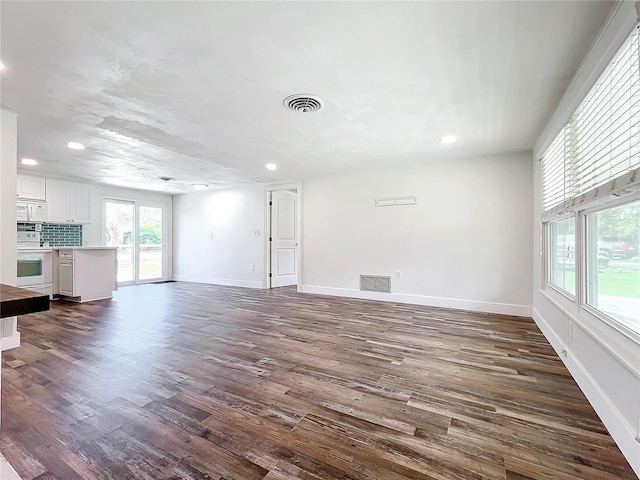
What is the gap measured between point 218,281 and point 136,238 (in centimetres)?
221

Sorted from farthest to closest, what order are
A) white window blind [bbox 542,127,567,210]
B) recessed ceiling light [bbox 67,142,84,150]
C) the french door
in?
1. the french door
2. recessed ceiling light [bbox 67,142,84,150]
3. white window blind [bbox 542,127,567,210]

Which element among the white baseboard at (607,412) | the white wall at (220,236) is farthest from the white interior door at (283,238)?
the white baseboard at (607,412)

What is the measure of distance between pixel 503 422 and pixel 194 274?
7234mm

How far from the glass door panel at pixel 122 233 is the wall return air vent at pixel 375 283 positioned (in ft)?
18.2

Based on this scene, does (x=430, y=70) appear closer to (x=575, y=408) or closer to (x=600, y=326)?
(x=600, y=326)

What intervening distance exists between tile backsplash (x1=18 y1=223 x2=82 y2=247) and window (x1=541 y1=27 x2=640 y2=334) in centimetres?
787

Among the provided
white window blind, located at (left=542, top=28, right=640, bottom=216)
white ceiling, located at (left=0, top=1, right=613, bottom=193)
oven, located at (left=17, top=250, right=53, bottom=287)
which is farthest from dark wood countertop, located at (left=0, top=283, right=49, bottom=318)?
oven, located at (left=17, top=250, right=53, bottom=287)

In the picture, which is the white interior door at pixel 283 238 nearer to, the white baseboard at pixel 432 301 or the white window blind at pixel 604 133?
the white baseboard at pixel 432 301

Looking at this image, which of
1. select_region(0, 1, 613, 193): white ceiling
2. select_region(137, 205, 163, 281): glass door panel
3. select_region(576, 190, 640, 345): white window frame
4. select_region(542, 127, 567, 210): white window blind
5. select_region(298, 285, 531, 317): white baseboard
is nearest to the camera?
select_region(576, 190, 640, 345): white window frame

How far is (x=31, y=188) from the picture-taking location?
5.28m

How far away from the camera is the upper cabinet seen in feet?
16.9

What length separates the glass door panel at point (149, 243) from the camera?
7.29m

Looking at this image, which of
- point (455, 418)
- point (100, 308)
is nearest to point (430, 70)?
point (455, 418)

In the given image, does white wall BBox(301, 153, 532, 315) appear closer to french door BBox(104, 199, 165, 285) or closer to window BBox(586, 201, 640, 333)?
window BBox(586, 201, 640, 333)
